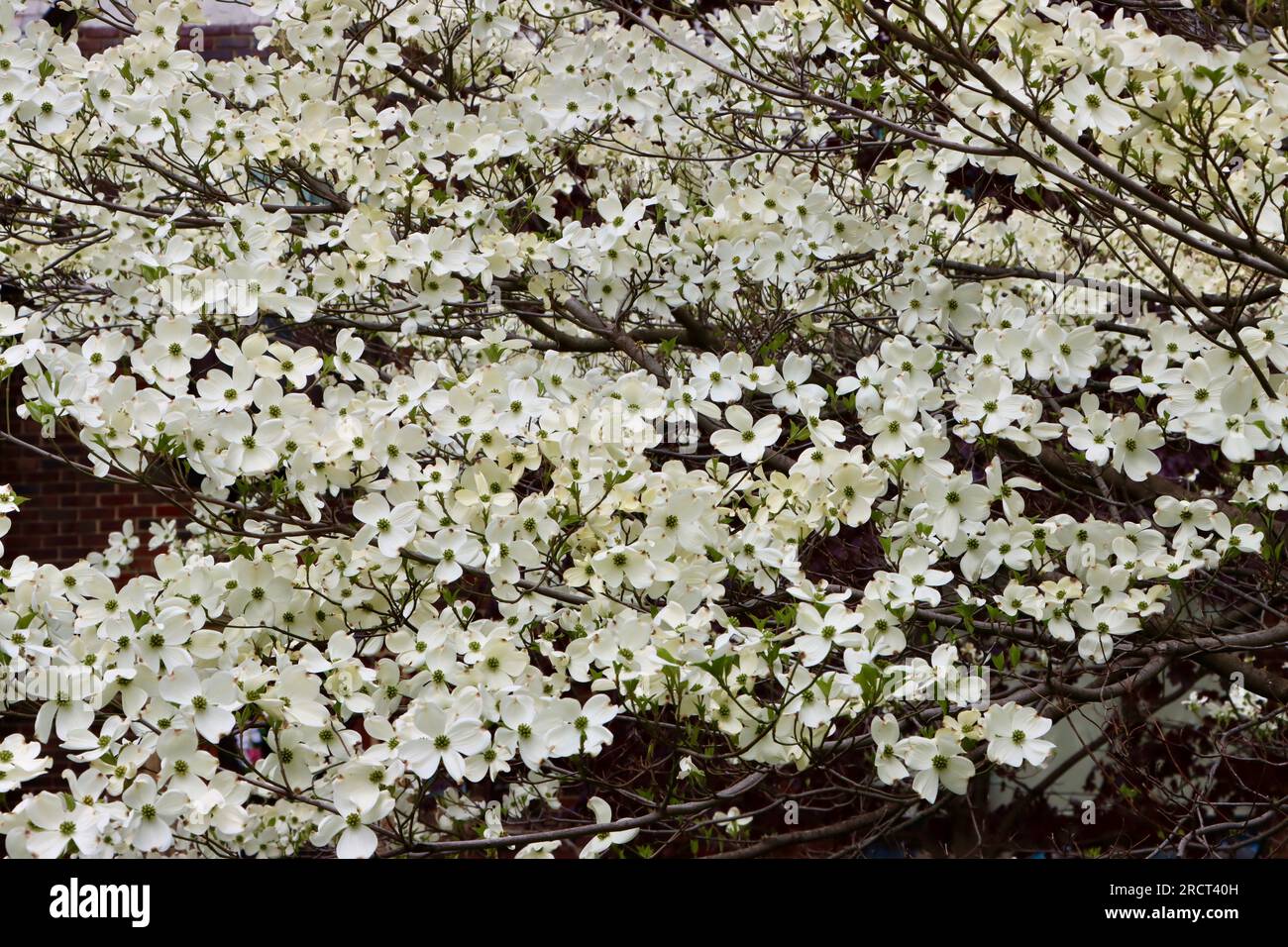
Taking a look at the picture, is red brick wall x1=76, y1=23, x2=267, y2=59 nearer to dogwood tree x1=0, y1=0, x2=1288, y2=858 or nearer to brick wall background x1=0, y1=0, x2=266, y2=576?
brick wall background x1=0, y1=0, x2=266, y2=576

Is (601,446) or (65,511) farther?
(65,511)

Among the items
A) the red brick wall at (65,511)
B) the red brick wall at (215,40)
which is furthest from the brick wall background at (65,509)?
the red brick wall at (215,40)

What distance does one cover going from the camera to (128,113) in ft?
10.0

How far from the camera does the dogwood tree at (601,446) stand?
214cm

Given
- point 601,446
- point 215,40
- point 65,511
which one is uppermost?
point 215,40

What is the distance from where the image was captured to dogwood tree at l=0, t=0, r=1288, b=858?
2139 mm

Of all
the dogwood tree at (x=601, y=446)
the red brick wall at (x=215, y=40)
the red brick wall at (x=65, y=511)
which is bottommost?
the dogwood tree at (x=601, y=446)

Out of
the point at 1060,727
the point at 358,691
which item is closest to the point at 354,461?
the point at 358,691

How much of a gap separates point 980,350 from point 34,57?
2611 mm

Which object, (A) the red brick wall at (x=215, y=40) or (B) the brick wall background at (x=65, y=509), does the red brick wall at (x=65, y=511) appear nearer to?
(B) the brick wall background at (x=65, y=509)

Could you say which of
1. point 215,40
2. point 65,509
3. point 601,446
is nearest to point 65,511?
point 65,509

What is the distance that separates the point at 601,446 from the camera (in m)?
2.39

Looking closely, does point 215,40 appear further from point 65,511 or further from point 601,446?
point 601,446
